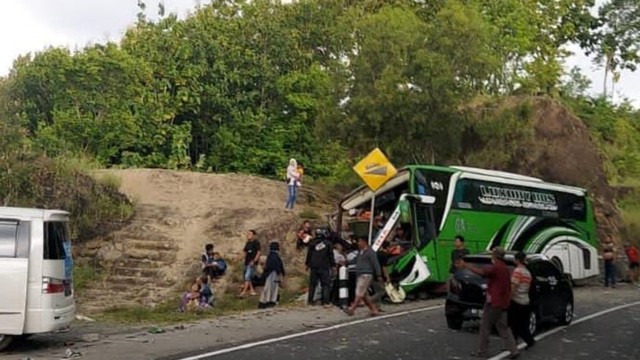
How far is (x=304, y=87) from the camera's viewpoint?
4050 cm

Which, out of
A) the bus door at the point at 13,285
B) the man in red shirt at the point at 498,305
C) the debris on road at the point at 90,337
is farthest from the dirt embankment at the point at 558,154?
the bus door at the point at 13,285

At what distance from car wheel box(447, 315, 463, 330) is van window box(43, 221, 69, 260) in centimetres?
697

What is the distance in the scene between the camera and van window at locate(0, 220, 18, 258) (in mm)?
12305

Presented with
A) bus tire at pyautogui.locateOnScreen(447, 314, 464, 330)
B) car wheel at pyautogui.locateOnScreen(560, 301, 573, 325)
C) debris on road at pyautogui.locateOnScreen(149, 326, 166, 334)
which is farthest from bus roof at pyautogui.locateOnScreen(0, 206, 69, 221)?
car wheel at pyautogui.locateOnScreen(560, 301, 573, 325)

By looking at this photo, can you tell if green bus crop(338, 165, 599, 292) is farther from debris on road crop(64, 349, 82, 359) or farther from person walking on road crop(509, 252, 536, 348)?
debris on road crop(64, 349, 82, 359)

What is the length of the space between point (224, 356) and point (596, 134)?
132 feet

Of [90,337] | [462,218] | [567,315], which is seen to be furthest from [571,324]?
[90,337]

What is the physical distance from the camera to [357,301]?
688 inches

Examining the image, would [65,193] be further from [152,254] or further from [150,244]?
[152,254]

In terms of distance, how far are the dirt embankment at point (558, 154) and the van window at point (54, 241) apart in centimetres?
2229

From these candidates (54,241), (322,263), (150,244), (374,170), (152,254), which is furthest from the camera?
(150,244)

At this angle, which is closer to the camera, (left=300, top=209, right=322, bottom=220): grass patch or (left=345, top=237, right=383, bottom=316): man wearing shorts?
(left=345, top=237, right=383, bottom=316): man wearing shorts

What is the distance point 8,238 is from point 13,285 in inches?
28.1

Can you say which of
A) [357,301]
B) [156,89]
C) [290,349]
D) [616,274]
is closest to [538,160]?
[616,274]
